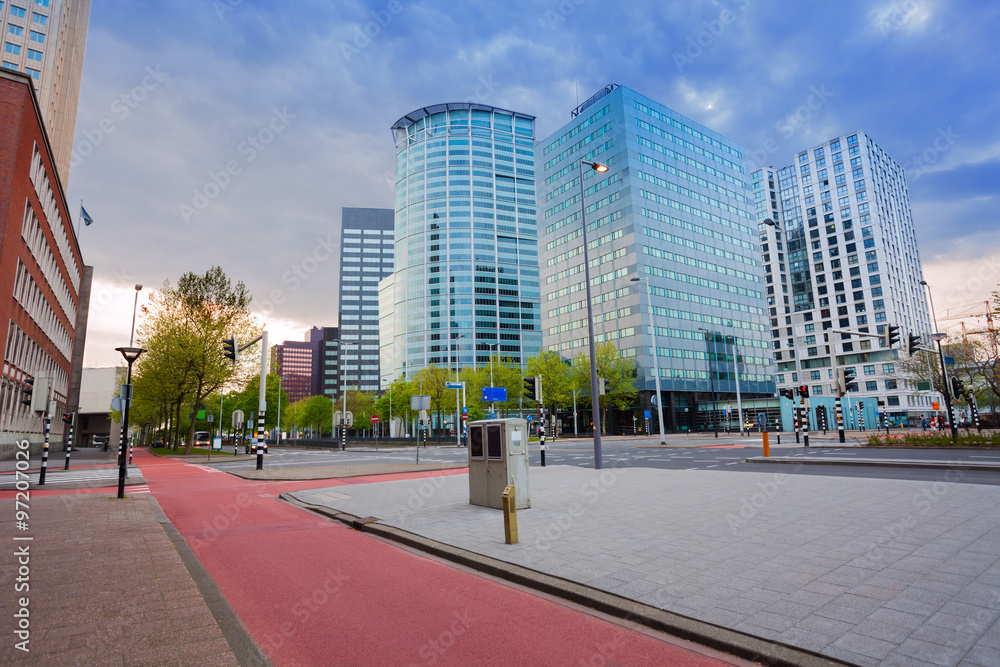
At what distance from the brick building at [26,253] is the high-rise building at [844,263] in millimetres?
96289

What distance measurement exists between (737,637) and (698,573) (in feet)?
5.25

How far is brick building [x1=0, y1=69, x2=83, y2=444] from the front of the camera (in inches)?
1061

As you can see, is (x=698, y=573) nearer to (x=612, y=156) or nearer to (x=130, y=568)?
(x=130, y=568)

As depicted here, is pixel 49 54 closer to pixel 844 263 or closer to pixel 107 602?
pixel 107 602

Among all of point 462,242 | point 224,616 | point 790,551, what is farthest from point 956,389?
point 462,242

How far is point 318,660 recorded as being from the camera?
3.73 meters

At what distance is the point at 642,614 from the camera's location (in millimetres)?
4336

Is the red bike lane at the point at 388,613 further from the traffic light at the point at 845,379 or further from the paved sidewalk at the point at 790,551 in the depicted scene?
the traffic light at the point at 845,379

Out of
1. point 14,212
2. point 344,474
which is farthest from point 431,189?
point 344,474

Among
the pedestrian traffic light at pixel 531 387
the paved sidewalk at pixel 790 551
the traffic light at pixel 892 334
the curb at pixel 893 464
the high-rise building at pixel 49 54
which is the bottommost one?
the curb at pixel 893 464

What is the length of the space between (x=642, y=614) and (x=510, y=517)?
2.93 m

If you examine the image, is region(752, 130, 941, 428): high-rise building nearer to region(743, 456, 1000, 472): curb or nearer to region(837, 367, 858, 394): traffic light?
region(837, 367, 858, 394): traffic light

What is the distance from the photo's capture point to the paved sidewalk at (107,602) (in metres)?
3.59

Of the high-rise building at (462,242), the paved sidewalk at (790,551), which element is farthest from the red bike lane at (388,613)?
the high-rise building at (462,242)
